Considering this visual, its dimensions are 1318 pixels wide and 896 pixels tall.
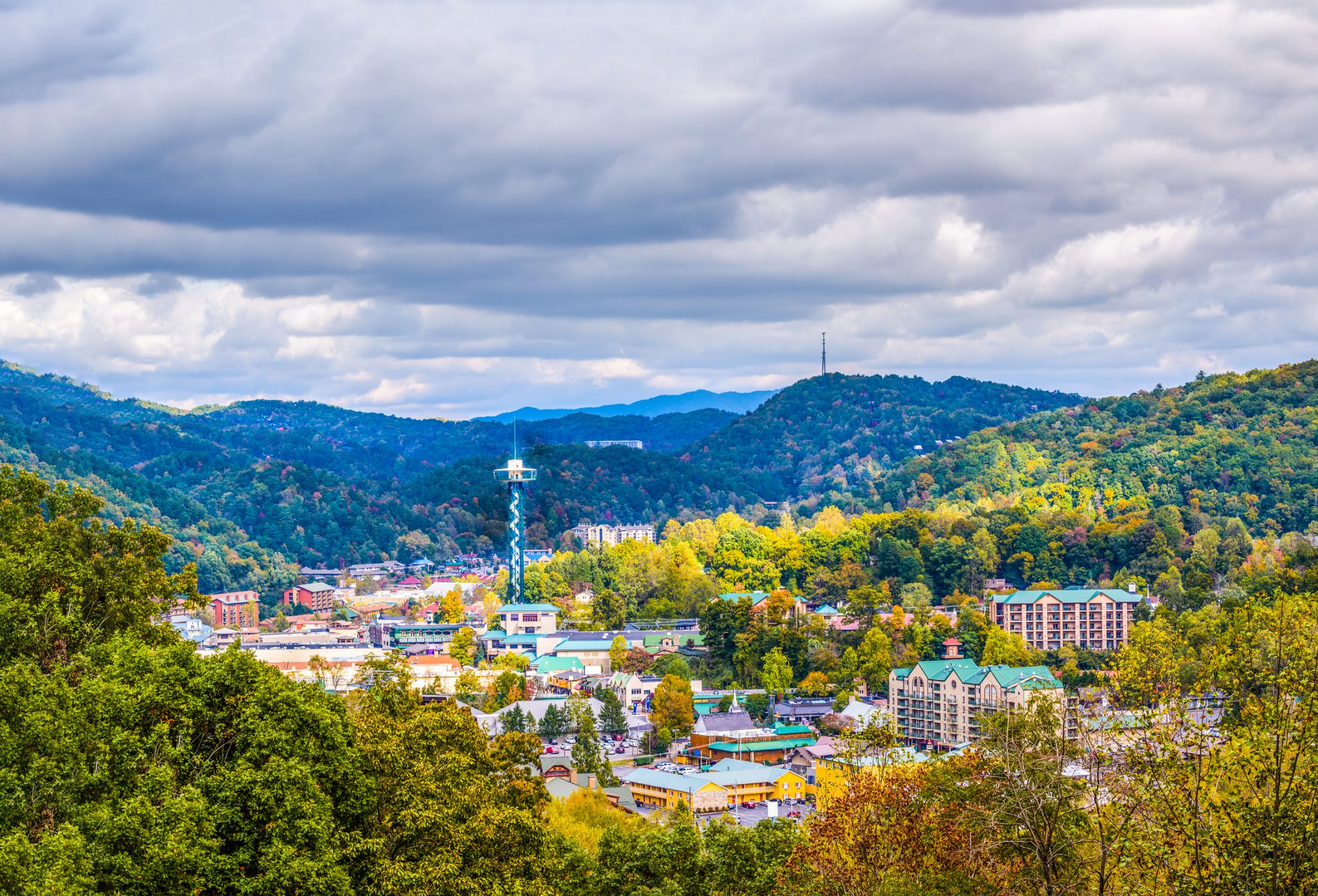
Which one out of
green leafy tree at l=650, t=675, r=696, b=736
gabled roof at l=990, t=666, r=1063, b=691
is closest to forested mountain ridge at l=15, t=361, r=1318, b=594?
gabled roof at l=990, t=666, r=1063, b=691

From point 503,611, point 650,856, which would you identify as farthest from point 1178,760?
point 503,611

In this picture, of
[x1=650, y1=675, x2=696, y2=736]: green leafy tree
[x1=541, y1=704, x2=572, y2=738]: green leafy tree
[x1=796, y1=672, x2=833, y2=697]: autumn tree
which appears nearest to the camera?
[x1=541, y1=704, x2=572, y2=738]: green leafy tree

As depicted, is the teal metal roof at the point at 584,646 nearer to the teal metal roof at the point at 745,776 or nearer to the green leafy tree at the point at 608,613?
the green leafy tree at the point at 608,613

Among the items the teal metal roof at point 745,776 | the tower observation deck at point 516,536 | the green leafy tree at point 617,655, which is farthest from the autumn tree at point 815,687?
the tower observation deck at point 516,536

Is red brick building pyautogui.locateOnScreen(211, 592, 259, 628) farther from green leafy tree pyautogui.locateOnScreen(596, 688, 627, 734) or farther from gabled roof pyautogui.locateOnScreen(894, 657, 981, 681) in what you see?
gabled roof pyautogui.locateOnScreen(894, 657, 981, 681)

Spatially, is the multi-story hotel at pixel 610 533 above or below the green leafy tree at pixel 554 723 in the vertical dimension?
above

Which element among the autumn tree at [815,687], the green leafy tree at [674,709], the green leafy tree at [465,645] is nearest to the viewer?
the green leafy tree at [674,709]

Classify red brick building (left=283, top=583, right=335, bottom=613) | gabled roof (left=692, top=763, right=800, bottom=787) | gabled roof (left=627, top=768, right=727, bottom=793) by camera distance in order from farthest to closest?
red brick building (left=283, top=583, right=335, bottom=613), gabled roof (left=692, top=763, right=800, bottom=787), gabled roof (left=627, top=768, right=727, bottom=793)

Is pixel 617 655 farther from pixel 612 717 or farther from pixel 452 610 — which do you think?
pixel 452 610
